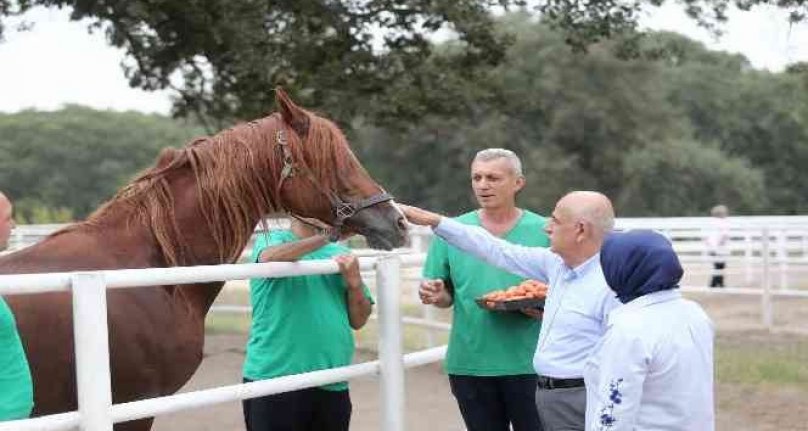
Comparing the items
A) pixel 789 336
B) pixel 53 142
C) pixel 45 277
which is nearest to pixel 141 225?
pixel 45 277

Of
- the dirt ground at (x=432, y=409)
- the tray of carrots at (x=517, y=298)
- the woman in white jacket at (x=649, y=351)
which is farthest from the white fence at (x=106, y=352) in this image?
the dirt ground at (x=432, y=409)

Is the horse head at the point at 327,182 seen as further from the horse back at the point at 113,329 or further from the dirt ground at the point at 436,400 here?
the dirt ground at the point at 436,400

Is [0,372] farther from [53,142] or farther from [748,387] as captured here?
[53,142]

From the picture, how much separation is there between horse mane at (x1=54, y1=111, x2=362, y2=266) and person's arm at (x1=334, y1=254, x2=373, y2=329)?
235 mm

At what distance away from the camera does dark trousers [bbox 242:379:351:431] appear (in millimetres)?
3820

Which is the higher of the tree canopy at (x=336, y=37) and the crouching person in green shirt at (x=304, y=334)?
the tree canopy at (x=336, y=37)

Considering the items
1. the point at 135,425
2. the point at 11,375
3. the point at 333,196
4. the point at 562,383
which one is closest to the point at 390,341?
the point at 333,196

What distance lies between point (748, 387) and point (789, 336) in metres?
3.43

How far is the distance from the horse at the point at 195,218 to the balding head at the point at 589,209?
600 mm

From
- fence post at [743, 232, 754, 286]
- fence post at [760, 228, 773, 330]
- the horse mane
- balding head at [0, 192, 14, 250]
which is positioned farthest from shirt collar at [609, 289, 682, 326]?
fence post at [743, 232, 754, 286]

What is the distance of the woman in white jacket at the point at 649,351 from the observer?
2.61 metres

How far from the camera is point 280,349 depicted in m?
3.85

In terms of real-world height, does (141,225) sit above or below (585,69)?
below

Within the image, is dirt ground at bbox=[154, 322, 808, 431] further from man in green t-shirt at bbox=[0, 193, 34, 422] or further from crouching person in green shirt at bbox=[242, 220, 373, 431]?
man in green t-shirt at bbox=[0, 193, 34, 422]
